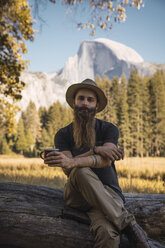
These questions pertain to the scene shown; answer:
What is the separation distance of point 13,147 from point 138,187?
57.9m

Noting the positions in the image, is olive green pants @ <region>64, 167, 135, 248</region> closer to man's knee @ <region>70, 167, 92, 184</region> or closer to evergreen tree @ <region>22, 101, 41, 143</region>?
man's knee @ <region>70, 167, 92, 184</region>

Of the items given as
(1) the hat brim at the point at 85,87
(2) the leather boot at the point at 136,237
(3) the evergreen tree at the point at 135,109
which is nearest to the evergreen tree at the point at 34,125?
(3) the evergreen tree at the point at 135,109

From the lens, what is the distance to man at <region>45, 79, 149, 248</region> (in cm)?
252

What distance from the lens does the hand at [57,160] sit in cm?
255

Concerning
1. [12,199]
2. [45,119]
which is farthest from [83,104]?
[45,119]

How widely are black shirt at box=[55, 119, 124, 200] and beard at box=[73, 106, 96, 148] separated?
0.32 feet

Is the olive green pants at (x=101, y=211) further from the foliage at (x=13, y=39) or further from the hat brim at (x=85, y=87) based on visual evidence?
the foliage at (x=13, y=39)

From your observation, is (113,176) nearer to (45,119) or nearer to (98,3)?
(98,3)

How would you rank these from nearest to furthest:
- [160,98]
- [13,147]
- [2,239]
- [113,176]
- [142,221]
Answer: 1. [2,239]
2. [113,176]
3. [142,221]
4. [160,98]
5. [13,147]

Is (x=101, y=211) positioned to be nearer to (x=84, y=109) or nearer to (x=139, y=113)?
(x=84, y=109)

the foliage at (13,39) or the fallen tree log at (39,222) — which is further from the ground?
the foliage at (13,39)

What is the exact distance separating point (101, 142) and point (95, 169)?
46 centimetres

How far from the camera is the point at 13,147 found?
5906 centimetres

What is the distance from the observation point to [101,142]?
3.26m
